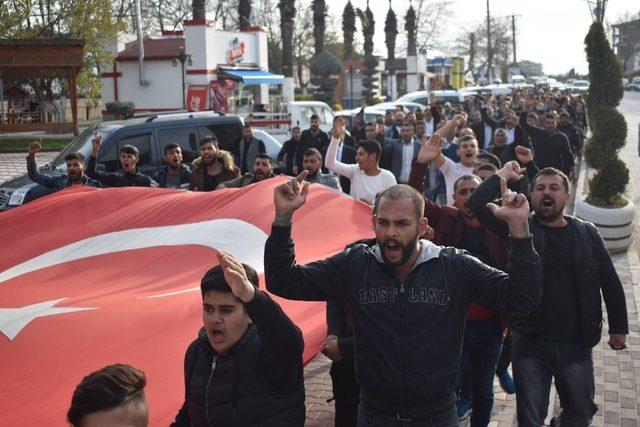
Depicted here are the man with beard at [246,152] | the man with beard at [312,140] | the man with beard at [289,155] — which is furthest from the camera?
the man with beard at [289,155]

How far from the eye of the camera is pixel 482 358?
5.47 meters

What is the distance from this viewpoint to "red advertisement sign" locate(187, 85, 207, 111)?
3400 cm

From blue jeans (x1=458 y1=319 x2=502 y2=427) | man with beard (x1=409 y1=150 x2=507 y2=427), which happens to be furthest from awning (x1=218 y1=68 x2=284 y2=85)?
blue jeans (x1=458 y1=319 x2=502 y2=427)

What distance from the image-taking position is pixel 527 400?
192 inches

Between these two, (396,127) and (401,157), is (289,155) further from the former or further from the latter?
(396,127)

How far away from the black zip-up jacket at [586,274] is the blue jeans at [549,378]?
0.10m

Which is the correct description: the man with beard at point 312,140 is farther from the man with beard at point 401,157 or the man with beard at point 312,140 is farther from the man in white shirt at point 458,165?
the man in white shirt at point 458,165

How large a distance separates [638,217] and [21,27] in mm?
24476

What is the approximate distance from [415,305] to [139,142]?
9174 millimetres

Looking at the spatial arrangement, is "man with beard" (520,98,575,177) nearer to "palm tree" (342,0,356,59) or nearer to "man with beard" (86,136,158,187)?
"man with beard" (86,136,158,187)

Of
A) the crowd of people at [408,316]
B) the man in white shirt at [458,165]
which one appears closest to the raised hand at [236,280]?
the crowd of people at [408,316]

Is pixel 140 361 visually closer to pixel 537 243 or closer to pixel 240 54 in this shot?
pixel 537 243

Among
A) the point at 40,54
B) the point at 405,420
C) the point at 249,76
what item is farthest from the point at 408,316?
the point at 249,76

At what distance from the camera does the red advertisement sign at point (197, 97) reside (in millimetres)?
34000
